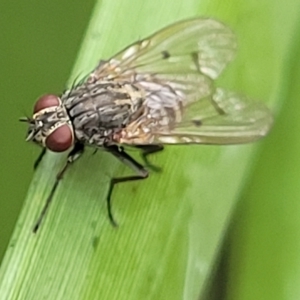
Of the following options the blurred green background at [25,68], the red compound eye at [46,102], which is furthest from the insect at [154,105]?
the blurred green background at [25,68]

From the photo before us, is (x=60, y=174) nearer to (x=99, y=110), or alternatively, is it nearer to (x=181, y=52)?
(x=99, y=110)

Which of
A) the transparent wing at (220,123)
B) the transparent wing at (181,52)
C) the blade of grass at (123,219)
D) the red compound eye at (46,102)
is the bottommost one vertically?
the blade of grass at (123,219)

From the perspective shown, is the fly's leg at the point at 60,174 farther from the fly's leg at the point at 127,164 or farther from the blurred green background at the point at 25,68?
the blurred green background at the point at 25,68

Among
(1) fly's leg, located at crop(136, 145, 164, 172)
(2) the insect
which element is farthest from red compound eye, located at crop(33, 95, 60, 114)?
(1) fly's leg, located at crop(136, 145, 164, 172)

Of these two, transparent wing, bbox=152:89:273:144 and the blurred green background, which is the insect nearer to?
transparent wing, bbox=152:89:273:144

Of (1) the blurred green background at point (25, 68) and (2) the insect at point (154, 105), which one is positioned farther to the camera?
(1) the blurred green background at point (25, 68)

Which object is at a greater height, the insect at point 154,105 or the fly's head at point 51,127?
the insect at point 154,105

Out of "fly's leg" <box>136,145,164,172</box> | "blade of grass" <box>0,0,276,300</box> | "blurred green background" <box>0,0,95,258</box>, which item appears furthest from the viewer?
"blurred green background" <box>0,0,95,258</box>

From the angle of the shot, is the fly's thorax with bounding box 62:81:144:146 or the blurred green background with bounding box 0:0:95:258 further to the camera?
the blurred green background with bounding box 0:0:95:258
